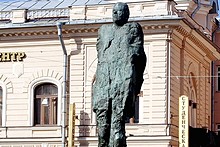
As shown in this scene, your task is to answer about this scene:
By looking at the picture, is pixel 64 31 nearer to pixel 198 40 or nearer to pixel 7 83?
pixel 7 83

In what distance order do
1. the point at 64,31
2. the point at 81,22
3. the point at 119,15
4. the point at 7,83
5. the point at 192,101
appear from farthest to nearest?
the point at 192,101 < the point at 7,83 < the point at 64,31 < the point at 81,22 < the point at 119,15

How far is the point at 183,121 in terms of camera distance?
3372 centimetres

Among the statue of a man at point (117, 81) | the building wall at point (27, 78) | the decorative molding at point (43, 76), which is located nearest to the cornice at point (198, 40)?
the building wall at point (27, 78)

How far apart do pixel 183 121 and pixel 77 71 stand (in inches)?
189

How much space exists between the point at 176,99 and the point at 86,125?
3.76 meters

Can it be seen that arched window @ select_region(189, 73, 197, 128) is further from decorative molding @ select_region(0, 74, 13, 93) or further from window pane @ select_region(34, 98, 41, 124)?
decorative molding @ select_region(0, 74, 13, 93)

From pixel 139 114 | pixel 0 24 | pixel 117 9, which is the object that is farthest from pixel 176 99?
pixel 117 9

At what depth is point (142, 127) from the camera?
1328 inches

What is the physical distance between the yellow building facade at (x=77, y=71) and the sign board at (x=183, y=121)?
15.5 inches

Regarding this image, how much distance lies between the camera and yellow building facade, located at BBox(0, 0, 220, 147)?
34.0 m

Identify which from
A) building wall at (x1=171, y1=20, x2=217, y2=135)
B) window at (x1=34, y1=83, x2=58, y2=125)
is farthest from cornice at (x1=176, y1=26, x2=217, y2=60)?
window at (x1=34, y1=83, x2=58, y2=125)

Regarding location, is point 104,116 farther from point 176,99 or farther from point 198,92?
point 198,92

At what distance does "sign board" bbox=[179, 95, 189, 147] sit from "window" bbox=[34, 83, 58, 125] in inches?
208

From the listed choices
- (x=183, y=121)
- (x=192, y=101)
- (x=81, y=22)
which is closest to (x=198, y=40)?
(x=192, y=101)
